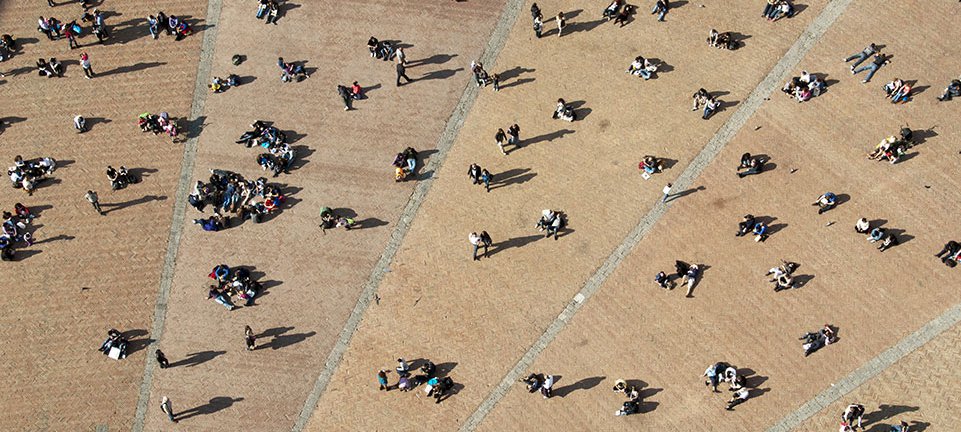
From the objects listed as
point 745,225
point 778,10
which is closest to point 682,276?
point 745,225

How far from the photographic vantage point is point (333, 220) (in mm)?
40969

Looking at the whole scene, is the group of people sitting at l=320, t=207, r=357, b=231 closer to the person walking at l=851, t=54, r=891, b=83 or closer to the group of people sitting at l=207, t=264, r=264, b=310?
the group of people sitting at l=207, t=264, r=264, b=310

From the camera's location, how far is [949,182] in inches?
1569

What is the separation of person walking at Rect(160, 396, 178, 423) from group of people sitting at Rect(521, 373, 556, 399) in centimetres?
1593

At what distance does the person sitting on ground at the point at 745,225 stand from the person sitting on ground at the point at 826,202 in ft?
10.7

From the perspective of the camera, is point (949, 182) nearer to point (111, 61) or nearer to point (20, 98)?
point (111, 61)

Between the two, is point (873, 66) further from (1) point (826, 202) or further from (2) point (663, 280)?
(2) point (663, 280)

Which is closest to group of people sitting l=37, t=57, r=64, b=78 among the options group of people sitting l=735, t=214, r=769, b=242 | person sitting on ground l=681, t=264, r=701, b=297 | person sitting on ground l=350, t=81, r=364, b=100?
person sitting on ground l=350, t=81, r=364, b=100

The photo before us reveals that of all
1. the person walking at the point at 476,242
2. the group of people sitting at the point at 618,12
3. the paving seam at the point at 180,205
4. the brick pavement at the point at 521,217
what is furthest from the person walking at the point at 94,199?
the group of people sitting at the point at 618,12

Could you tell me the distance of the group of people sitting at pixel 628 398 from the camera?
35.8 metres

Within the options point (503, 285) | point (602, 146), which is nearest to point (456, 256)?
point (503, 285)

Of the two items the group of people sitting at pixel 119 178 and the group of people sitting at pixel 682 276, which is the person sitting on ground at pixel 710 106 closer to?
the group of people sitting at pixel 682 276

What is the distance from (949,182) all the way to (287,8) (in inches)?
1443

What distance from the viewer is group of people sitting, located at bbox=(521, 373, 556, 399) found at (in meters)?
36.4
